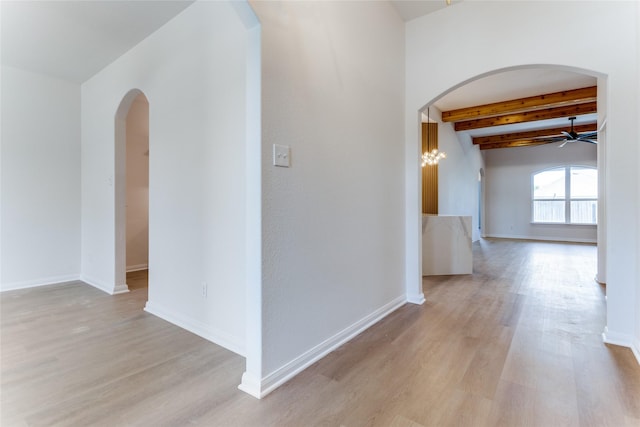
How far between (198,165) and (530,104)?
6.29m

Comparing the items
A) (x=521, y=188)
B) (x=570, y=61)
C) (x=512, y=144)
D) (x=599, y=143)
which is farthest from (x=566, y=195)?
(x=570, y=61)

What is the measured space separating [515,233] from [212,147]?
11.3m

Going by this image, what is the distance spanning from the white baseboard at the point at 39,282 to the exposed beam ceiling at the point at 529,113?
25.1 feet

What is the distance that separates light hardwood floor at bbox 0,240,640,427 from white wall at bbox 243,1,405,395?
0.81 feet

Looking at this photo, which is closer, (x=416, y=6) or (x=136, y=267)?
(x=416, y=6)

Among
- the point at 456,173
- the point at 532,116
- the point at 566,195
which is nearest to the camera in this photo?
the point at 532,116

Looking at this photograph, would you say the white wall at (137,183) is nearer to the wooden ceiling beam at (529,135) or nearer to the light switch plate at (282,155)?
the light switch plate at (282,155)

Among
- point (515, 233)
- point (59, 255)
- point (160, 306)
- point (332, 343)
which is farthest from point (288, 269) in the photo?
point (515, 233)

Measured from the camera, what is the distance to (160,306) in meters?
3.05

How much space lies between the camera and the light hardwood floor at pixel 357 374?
158cm

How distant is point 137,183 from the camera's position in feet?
16.6

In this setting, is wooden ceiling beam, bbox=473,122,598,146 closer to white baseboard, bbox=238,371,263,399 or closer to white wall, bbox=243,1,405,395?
white wall, bbox=243,1,405,395

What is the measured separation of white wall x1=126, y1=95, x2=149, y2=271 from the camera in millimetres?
4922

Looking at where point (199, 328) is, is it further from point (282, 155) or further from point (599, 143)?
point (599, 143)
